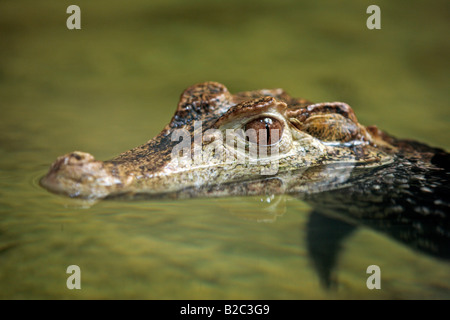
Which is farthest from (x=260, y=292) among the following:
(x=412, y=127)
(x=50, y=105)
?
(x=50, y=105)

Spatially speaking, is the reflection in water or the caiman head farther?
the caiman head

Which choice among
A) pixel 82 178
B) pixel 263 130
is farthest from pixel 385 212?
pixel 82 178

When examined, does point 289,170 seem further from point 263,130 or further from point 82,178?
point 82,178

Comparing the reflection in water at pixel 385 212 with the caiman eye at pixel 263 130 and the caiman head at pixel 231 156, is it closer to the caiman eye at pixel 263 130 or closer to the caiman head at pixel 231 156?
the caiman head at pixel 231 156

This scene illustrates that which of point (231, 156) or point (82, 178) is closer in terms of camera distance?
point (82, 178)

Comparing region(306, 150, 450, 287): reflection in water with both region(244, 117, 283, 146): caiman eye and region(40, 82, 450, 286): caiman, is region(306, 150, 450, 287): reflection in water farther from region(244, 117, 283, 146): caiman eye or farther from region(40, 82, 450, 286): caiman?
region(244, 117, 283, 146): caiman eye

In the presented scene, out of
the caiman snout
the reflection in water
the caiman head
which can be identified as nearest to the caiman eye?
the caiman head
